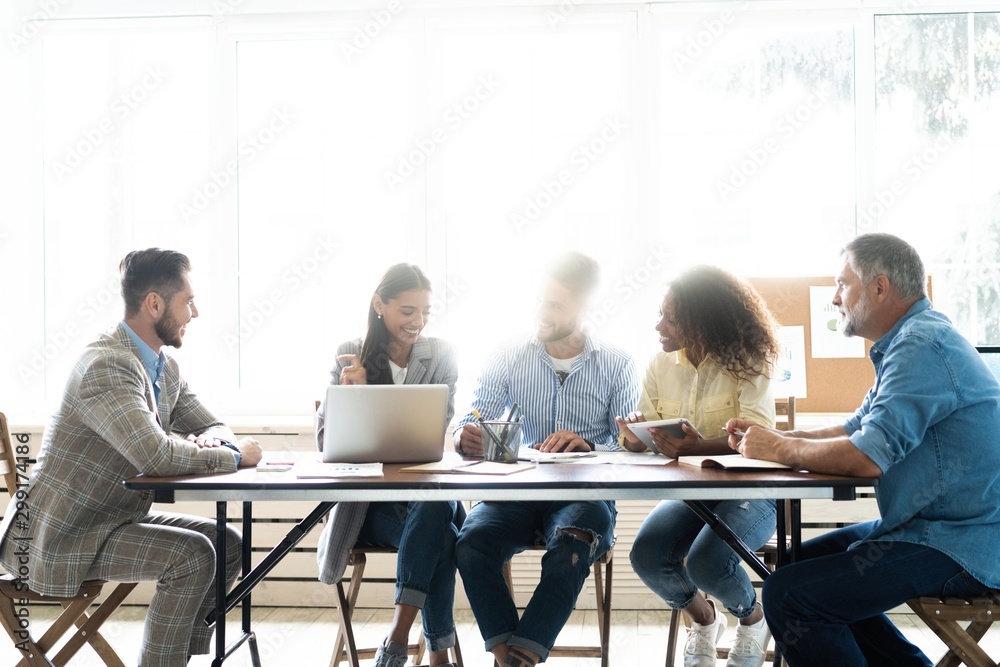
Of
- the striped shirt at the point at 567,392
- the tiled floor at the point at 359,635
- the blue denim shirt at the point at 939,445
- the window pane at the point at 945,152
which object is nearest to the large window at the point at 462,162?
the window pane at the point at 945,152

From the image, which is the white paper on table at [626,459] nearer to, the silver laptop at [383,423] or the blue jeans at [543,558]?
the blue jeans at [543,558]

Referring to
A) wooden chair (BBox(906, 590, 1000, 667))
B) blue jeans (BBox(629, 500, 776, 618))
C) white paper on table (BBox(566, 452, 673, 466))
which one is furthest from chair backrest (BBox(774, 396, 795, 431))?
wooden chair (BBox(906, 590, 1000, 667))

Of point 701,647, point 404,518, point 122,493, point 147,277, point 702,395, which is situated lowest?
point 701,647

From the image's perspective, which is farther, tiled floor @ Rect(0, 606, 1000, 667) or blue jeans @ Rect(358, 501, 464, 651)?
tiled floor @ Rect(0, 606, 1000, 667)

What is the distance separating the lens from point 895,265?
2293 mm

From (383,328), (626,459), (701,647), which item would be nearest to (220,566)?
(383,328)

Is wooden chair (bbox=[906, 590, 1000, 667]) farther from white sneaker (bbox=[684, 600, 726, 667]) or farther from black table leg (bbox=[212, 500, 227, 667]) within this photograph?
black table leg (bbox=[212, 500, 227, 667])

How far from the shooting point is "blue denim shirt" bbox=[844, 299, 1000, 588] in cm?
210

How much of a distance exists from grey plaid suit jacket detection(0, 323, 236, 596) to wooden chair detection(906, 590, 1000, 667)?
173 cm

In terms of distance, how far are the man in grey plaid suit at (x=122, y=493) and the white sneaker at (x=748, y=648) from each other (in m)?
1.49

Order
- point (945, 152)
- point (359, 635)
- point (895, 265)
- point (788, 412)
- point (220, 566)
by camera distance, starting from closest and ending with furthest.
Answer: point (895, 265)
point (220, 566)
point (788, 412)
point (359, 635)
point (945, 152)

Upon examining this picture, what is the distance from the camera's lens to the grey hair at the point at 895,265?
2.29 metres

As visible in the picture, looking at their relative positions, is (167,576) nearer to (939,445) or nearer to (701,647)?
(701,647)

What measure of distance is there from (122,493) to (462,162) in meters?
2.34
